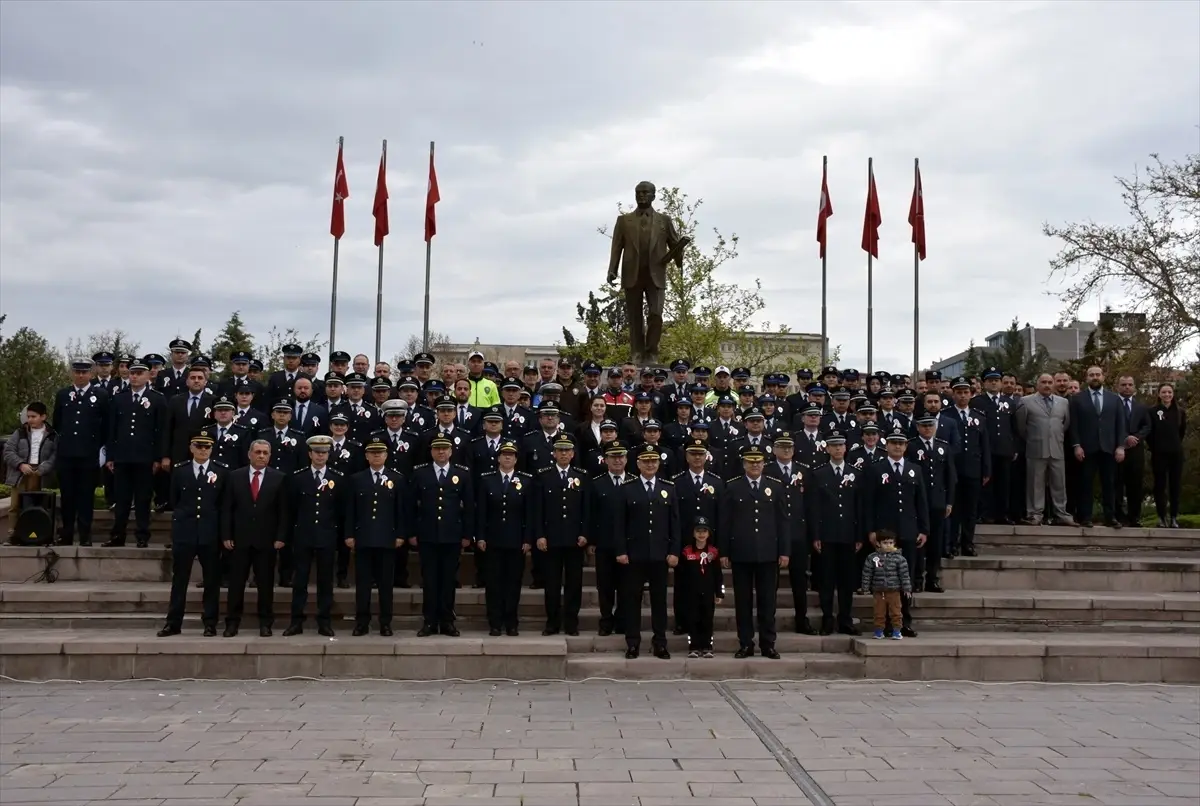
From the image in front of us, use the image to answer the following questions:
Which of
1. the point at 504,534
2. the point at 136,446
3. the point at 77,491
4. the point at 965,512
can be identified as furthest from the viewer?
the point at 965,512

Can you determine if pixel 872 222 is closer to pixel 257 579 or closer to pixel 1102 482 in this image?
pixel 1102 482

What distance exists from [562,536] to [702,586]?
1404 millimetres

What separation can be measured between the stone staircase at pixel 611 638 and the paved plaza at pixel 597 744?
256 mm

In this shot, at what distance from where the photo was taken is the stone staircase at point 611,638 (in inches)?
349

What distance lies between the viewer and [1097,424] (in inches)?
505

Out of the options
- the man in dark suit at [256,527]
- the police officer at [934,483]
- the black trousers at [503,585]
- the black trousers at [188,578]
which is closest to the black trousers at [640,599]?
the black trousers at [503,585]

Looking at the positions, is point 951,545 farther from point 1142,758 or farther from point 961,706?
point 1142,758

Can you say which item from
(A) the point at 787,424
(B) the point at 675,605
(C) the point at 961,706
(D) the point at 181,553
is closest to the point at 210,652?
(D) the point at 181,553

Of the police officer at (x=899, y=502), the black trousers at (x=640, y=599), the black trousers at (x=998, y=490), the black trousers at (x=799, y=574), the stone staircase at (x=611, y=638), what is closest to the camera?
the stone staircase at (x=611, y=638)

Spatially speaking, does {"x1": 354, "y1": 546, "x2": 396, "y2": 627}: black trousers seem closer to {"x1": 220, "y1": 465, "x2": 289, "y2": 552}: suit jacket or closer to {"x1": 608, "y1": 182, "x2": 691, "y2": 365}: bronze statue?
{"x1": 220, "y1": 465, "x2": 289, "y2": 552}: suit jacket

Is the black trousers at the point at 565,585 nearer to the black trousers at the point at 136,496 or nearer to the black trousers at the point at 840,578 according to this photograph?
the black trousers at the point at 840,578

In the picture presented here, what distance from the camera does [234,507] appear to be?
9.59 metres

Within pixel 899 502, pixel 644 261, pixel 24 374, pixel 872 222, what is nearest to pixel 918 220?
pixel 872 222

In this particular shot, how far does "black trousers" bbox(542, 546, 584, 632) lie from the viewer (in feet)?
32.3
